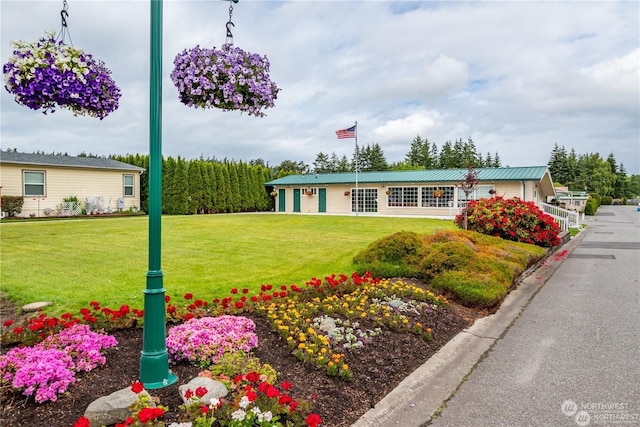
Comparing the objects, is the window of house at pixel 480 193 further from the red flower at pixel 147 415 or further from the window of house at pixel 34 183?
the red flower at pixel 147 415

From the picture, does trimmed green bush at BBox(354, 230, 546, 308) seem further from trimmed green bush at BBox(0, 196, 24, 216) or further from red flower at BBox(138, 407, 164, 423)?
trimmed green bush at BBox(0, 196, 24, 216)

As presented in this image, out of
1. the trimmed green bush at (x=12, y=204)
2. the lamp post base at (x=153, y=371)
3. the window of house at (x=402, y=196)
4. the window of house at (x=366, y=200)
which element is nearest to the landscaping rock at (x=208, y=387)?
the lamp post base at (x=153, y=371)

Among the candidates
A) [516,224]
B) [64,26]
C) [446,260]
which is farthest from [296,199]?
[64,26]

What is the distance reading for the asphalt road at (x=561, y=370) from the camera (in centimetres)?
295

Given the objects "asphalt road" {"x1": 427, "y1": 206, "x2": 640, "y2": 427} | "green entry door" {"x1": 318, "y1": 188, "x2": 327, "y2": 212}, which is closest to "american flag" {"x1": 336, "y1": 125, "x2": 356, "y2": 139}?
"green entry door" {"x1": 318, "y1": 188, "x2": 327, "y2": 212}

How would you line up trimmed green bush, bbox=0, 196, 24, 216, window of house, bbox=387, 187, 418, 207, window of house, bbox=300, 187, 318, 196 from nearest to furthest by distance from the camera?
trimmed green bush, bbox=0, 196, 24, 216 < window of house, bbox=387, 187, 418, 207 < window of house, bbox=300, 187, 318, 196

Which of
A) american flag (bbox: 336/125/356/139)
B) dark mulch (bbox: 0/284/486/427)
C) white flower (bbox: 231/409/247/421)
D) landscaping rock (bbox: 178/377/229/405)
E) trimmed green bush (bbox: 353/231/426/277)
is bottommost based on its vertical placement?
dark mulch (bbox: 0/284/486/427)

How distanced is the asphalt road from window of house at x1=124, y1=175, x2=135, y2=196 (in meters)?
24.0

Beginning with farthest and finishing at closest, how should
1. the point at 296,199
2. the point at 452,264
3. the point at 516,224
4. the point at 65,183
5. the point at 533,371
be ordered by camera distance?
the point at 296,199
the point at 65,183
the point at 516,224
the point at 452,264
the point at 533,371

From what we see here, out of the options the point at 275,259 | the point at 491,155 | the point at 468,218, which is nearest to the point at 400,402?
the point at 275,259

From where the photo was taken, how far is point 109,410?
245 cm

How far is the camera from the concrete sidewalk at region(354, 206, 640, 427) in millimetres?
2963

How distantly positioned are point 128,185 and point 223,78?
79.1ft

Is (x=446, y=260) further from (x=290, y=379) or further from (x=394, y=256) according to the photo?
(x=290, y=379)
